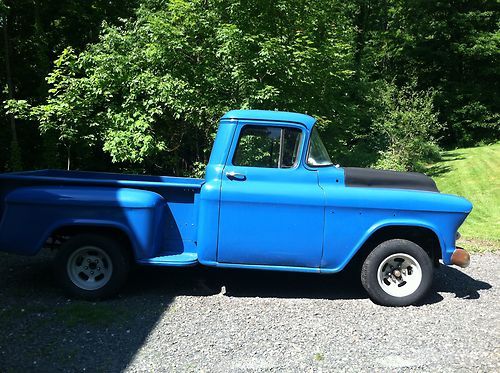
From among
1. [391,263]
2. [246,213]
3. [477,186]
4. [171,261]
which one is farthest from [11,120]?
[477,186]

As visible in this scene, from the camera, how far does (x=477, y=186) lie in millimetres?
15422

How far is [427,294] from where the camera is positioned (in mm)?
5555

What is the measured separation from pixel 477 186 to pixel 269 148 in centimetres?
1254

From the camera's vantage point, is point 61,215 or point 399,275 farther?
point 399,275

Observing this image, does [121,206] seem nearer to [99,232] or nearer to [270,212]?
[99,232]

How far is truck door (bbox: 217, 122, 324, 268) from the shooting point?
196 inches

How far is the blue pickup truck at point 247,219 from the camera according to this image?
4.94m

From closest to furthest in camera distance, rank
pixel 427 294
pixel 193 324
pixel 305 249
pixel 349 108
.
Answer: pixel 193 324, pixel 305 249, pixel 427 294, pixel 349 108

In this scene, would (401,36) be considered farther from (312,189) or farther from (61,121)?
(312,189)

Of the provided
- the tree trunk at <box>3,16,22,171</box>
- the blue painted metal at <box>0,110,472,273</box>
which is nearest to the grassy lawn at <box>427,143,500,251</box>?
the blue painted metal at <box>0,110,472,273</box>

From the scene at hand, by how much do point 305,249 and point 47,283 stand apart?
10.1 feet

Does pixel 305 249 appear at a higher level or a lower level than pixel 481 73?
lower

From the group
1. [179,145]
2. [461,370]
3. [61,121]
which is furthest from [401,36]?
[461,370]

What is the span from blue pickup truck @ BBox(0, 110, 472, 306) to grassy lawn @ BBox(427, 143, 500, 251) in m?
3.47
